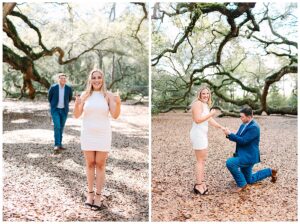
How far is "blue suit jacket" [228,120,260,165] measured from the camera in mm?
2572

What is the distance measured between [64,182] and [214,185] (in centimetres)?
125

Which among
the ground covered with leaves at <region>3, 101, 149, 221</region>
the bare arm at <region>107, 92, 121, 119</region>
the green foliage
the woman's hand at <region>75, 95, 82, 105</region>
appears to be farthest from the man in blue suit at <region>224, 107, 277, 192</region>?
the green foliage

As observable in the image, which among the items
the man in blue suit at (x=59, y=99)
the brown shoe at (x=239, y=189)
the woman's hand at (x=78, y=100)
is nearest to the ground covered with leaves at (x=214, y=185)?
the brown shoe at (x=239, y=189)

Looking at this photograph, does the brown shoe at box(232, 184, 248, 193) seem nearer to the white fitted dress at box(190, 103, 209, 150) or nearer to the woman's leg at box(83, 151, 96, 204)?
the white fitted dress at box(190, 103, 209, 150)

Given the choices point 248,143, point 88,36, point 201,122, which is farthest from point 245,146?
point 88,36

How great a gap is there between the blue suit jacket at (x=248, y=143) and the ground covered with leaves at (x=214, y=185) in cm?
29

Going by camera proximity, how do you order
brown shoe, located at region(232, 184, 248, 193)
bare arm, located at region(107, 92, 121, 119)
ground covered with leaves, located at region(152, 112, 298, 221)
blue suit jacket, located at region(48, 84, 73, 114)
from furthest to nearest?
blue suit jacket, located at region(48, 84, 73, 114)
brown shoe, located at region(232, 184, 248, 193)
ground covered with leaves, located at region(152, 112, 298, 221)
bare arm, located at region(107, 92, 121, 119)

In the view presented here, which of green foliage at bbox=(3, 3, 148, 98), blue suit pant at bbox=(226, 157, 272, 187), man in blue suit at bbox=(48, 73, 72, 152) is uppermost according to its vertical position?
green foliage at bbox=(3, 3, 148, 98)

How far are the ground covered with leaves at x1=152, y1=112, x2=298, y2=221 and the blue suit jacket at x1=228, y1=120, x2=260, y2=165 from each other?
0.94 ft

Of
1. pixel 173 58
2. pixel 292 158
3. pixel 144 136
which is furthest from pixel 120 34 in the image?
pixel 292 158

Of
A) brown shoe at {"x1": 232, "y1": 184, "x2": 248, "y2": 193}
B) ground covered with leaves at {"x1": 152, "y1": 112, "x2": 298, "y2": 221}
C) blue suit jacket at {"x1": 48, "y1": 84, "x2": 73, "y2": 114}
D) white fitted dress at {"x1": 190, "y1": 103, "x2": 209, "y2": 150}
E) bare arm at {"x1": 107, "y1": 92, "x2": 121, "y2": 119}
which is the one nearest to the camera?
bare arm at {"x1": 107, "y1": 92, "x2": 121, "y2": 119}

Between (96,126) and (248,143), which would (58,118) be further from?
(248,143)

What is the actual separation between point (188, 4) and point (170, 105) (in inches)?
46.3

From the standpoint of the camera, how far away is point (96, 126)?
7.43 ft
